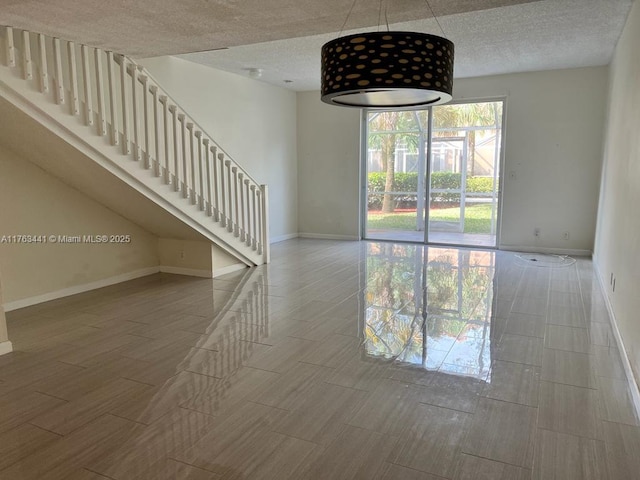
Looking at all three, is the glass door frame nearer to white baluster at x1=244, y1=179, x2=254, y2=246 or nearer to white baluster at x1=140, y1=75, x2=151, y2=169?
white baluster at x1=244, y1=179, x2=254, y2=246

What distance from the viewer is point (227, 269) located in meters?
6.21

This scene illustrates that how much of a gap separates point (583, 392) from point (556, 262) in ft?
13.9

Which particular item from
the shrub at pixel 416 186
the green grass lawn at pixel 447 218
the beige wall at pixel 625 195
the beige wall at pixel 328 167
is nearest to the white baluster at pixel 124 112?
the beige wall at pixel 625 195

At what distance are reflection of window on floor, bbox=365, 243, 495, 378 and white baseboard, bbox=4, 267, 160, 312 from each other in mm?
2886

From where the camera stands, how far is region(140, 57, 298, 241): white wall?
6359 mm

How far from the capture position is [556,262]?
6719mm

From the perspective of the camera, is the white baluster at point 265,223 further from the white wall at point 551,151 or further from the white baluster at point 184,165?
the white wall at point 551,151

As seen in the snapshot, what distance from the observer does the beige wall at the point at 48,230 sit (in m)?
4.60

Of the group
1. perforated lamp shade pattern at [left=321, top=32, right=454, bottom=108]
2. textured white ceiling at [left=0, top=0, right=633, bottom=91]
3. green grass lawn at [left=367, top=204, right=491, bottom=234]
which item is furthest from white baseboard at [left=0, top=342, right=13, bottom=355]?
green grass lawn at [left=367, top=204, right=491, bottom=234]

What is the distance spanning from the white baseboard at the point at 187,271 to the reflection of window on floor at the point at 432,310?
2029mm

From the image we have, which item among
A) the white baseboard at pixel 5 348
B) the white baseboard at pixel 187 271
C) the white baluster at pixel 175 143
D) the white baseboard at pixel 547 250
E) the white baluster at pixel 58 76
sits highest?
the white baluster at pixel 58 76

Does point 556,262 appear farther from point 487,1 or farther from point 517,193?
point 487,1

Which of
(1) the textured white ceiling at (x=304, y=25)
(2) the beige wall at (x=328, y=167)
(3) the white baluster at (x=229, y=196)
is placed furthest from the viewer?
(2) the beige wall at (x=328, y=167)

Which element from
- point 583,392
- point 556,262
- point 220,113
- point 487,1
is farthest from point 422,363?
point 220,113
